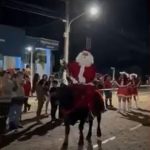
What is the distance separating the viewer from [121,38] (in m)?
71.7

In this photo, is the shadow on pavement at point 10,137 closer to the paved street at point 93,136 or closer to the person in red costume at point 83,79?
the paved street at point 93,136

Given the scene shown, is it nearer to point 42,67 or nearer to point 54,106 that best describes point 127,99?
point 54,106

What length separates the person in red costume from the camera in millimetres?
11688

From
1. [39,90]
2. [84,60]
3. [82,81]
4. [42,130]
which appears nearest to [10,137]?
[42,130]

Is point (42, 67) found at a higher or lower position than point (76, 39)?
lower

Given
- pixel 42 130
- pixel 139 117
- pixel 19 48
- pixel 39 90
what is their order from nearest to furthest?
pixel 42 130 → pixel 39 90 → pixel 139 117 → pixel 19 48

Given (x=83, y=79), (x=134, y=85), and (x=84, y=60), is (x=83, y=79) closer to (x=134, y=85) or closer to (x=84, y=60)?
(x=84, y=60)

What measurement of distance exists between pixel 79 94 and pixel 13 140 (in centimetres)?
214

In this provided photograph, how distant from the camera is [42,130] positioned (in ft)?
47.6

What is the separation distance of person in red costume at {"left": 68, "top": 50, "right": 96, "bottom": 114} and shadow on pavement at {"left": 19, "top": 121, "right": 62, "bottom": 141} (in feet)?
6.52

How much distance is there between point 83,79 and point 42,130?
3.07 meters

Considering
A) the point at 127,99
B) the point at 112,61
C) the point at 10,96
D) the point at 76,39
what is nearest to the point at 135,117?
the point at 127,99

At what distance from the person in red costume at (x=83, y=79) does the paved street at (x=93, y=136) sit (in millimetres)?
1029

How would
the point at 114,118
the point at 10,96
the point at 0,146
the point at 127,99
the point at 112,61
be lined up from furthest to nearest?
→ the point at 112,61, the point at 127,99, the point at 114,118, the point at 10,96, the point at 0,146
